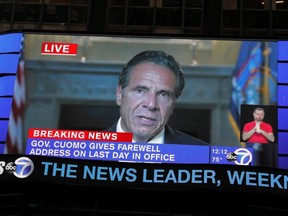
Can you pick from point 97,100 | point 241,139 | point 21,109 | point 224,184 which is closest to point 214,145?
point 241,139

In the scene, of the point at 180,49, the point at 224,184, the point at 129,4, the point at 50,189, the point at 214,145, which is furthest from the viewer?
the point at 129,4

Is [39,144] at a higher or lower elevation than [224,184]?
higher

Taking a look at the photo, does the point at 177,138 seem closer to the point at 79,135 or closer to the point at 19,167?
the point at 79,135

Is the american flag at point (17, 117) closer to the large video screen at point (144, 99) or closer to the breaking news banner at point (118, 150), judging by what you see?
the large video screen at point (144, 99)

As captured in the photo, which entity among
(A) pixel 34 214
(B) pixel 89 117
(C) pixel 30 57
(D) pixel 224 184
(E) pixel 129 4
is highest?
(E) pixel 129 4

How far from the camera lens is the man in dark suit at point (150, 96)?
18594 mm

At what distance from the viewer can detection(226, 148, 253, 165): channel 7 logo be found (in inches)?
705

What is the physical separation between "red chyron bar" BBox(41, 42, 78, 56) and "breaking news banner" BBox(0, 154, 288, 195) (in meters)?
4.91

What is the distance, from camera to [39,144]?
18.5 metres

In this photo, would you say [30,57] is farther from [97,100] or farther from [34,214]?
[34,214]

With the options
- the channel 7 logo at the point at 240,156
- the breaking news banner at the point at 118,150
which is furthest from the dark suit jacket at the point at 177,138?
the channel 7 logo at the point at 240,156

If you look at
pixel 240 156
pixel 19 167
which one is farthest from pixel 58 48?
pixel 240 156

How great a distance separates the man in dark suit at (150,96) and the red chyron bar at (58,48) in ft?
6.66

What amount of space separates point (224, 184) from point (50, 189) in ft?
17.3
